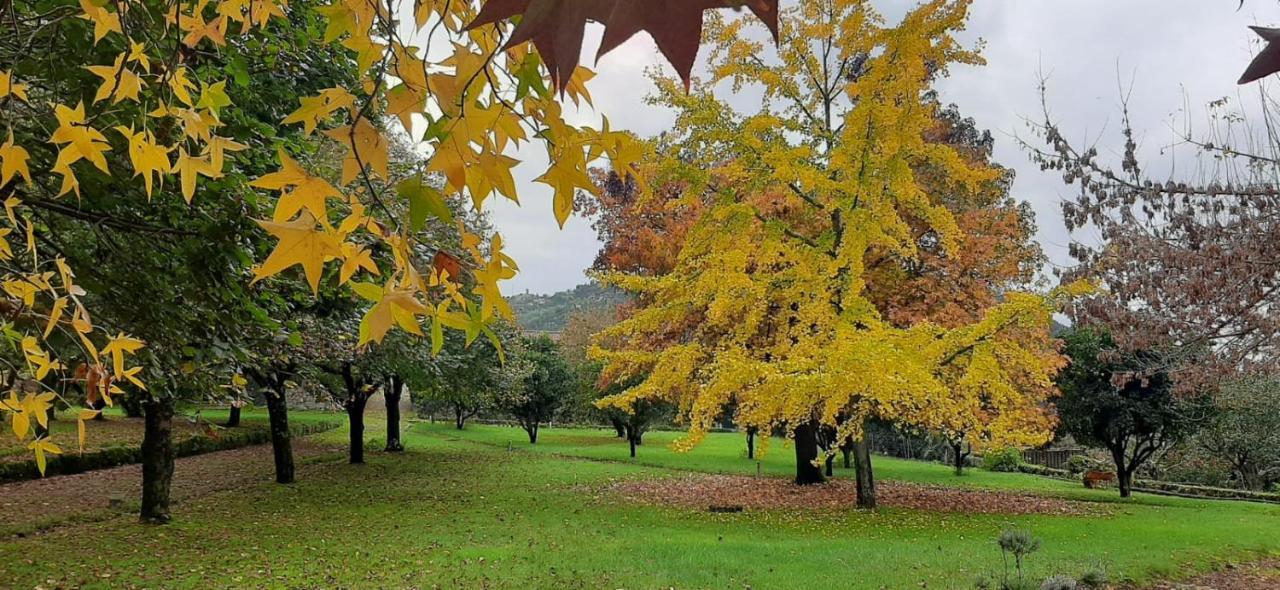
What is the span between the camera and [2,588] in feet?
21.9

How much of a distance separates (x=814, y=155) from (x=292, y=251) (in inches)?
421

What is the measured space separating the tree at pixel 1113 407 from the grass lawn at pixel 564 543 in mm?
1689

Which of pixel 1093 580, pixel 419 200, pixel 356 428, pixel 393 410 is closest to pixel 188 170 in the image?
pixel 419 200

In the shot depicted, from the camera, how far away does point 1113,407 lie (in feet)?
53.3

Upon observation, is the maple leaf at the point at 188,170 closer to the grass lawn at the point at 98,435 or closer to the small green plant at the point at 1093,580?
the small green plant at the point at 1093,580

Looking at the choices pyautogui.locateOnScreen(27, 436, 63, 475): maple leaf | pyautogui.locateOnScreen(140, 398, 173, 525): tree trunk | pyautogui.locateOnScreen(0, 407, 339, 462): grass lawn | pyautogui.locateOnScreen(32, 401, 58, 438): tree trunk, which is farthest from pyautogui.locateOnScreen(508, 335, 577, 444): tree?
pyautogui.locateOnScreen(27, 436, 63, 475): maple leaf

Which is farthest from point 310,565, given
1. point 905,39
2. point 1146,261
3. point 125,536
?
point 1146,261

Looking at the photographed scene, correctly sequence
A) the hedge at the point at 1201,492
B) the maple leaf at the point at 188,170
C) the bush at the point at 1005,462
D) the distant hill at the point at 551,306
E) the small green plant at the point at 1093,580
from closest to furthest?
1. the maple leaf at the point at 188,170
2. the small green plant at the point at 1093,580
3. the hedge at the point at 1201,492
4. the bush at the point at 1005,462
5. the distant hill at the point at 551,306

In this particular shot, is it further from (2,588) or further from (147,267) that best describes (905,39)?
(2,588)

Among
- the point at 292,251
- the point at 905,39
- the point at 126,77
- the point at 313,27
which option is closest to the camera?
the point at 292,251

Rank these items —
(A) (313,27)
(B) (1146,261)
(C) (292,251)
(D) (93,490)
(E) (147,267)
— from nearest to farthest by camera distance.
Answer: (C) (292,251) → (E) (147,267) → (A) (313,27) → (B) (1146,261) → (D) (93,490)

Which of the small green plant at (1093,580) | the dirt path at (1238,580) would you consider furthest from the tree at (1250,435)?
the small green plant at (1093,580)

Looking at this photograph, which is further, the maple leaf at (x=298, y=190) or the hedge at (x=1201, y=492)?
the hedge at (x=1201, y=492)

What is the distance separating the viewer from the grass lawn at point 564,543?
7039 mm
